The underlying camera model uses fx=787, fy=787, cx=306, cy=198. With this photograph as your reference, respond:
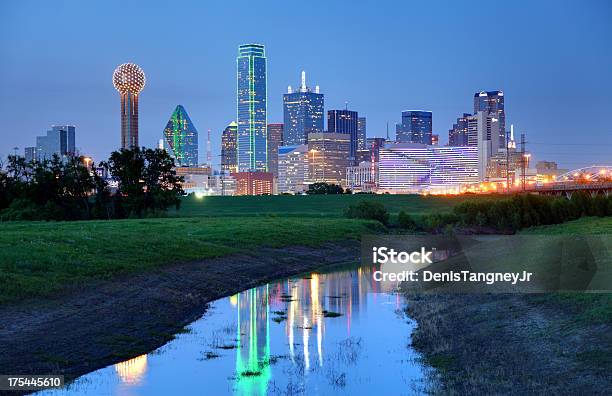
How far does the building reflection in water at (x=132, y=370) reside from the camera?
2273 centimetres

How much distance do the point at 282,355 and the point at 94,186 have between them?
7015 cm

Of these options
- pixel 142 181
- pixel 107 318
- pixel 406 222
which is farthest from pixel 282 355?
pixel 406 222

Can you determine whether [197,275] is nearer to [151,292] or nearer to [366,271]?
[151,292]

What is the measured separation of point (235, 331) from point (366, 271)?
89.2ft

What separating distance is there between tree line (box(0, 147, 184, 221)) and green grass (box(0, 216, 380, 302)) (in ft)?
64.3

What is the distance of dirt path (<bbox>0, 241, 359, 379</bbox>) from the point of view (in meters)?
23.6

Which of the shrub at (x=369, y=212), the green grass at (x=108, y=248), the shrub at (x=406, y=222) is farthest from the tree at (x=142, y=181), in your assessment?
the shrub at (x=406, y=222)

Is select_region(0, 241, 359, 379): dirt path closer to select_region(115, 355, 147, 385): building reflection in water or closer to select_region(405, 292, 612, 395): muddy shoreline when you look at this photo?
select_region(115, 355, 147, 385): building reflection in water

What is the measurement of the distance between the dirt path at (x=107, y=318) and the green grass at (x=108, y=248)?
3.35 ft

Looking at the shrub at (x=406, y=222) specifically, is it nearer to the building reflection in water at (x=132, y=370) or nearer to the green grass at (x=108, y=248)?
the green grass at (x=108, y=248)

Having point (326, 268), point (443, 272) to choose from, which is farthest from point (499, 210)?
point (443, 272)

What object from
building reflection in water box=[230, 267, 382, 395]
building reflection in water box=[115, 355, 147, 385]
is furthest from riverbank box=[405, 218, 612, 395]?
building reflection in water box=[115, 355, 147, 385]

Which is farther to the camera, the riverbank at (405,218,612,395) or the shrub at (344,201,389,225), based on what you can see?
the shrub at (344,201,389,225)

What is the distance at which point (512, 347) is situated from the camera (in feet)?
81.6
